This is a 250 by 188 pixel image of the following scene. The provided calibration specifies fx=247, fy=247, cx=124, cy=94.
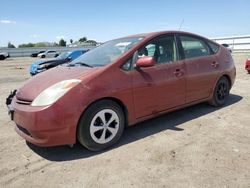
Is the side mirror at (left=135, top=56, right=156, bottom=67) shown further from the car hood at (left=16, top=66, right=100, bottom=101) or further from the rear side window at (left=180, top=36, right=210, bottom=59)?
the rear side window at (left=180, top=36, right=210, bottom=59)

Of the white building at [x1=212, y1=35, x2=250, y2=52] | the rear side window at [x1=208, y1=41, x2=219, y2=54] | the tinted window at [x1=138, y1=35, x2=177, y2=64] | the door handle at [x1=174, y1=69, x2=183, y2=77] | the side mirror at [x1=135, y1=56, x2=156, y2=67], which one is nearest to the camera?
the side mirror at [x1=135, y1=56, x2=156, y2=67]

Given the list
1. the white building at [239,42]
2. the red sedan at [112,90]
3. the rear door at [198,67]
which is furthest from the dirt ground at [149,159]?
the white building at [239,42]

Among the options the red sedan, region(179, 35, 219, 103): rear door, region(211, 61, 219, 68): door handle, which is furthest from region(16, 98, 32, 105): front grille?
region(211, 61, 219, 68): door handle

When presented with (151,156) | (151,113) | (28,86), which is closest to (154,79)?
(151,113)

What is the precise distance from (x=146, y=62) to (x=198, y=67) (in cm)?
147

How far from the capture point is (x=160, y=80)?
3.94 metres

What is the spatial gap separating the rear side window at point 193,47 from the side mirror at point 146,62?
1.16 metres

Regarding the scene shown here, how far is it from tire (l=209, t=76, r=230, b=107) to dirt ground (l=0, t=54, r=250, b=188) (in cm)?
80

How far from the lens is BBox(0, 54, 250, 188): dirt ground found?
271cm

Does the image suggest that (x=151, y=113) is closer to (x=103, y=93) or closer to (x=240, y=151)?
(x=103, y=93)

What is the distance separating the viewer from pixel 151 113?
3.95 m

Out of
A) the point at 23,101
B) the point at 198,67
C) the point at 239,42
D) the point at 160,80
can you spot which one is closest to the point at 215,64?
the point at 198,67

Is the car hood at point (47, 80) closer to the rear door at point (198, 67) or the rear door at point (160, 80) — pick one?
the rear door at point (160, 80)

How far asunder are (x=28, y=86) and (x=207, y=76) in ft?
10.6
